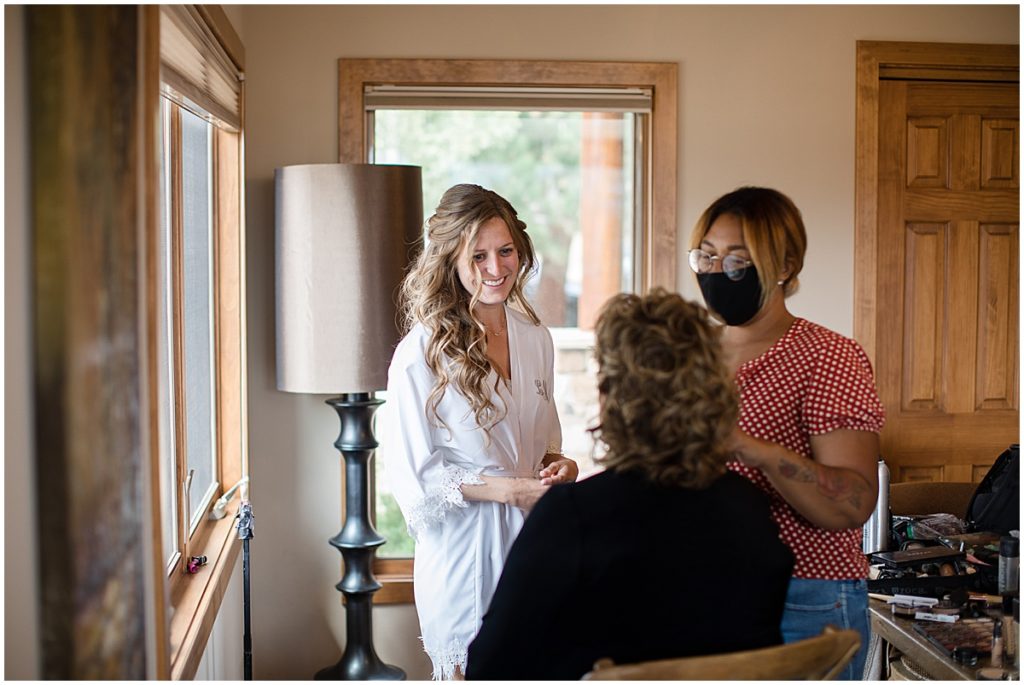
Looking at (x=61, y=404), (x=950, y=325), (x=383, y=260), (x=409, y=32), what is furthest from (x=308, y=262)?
(x=950, y=325)

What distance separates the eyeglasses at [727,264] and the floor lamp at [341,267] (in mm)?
1416

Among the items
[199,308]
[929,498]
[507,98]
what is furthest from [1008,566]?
[199,308]

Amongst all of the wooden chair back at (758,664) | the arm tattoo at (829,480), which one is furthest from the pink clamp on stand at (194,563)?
the arm tattoo at (829,480)

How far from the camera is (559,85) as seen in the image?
3486 millimetres

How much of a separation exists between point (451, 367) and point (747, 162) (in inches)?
67.7

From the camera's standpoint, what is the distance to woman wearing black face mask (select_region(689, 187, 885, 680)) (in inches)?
63.6

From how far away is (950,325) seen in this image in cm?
378

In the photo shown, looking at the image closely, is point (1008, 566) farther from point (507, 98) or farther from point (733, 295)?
point (507, 98)

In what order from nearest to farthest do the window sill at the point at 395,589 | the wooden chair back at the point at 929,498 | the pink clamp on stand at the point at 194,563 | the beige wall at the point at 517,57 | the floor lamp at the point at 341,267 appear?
the pink clamp on stand at the point at 194,563, the floor lamp at the point at 341,267, the wooden chair back at the point at 929,498, the beige wall at the point at 517,57, the window sill at the point at 395,589

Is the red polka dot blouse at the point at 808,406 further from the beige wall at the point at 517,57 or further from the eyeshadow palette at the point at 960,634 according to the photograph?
the beige wall at the point at 517,57

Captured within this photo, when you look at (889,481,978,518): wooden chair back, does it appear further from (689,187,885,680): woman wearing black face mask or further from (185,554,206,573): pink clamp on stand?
(185,554,206,573): pink clamp on stand

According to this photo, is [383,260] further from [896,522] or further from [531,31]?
[896,522]

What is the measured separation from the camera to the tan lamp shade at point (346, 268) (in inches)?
121

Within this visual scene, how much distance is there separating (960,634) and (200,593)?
1.66m
